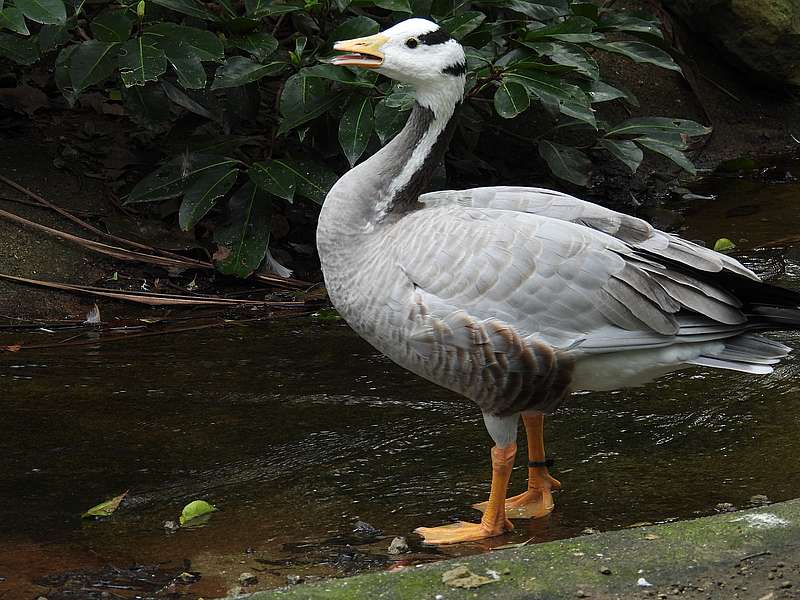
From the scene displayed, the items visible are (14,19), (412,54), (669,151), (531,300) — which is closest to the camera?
(531,300)

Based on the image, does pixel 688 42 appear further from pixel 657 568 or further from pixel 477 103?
pixel 657 568

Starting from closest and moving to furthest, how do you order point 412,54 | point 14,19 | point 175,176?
1. point 412,54
2. point 14,19
3. point 175,176

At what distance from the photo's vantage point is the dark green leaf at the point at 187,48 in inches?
222

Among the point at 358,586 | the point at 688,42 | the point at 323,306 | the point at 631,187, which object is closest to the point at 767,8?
the point at 688,42

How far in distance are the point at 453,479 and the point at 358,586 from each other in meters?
A: 1.53

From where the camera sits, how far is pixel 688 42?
8984 mm

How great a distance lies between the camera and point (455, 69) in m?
3.98

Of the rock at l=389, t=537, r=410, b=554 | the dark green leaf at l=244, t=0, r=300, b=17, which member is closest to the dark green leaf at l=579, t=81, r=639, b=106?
the dark green leaf at l=244, t=0, r=300, b=17

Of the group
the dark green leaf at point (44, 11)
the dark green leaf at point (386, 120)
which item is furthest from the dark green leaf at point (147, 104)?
the dark green leaf at point (386, 120)

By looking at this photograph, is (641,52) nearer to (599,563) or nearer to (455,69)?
(455,69)

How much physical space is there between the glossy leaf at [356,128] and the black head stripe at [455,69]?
182 cm

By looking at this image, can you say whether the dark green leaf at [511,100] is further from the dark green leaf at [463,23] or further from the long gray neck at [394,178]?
the long gray neck at [394,178]

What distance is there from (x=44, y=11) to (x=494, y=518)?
11.0ft

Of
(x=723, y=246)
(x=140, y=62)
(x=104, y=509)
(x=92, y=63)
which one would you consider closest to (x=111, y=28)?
(x=92, y=63)
